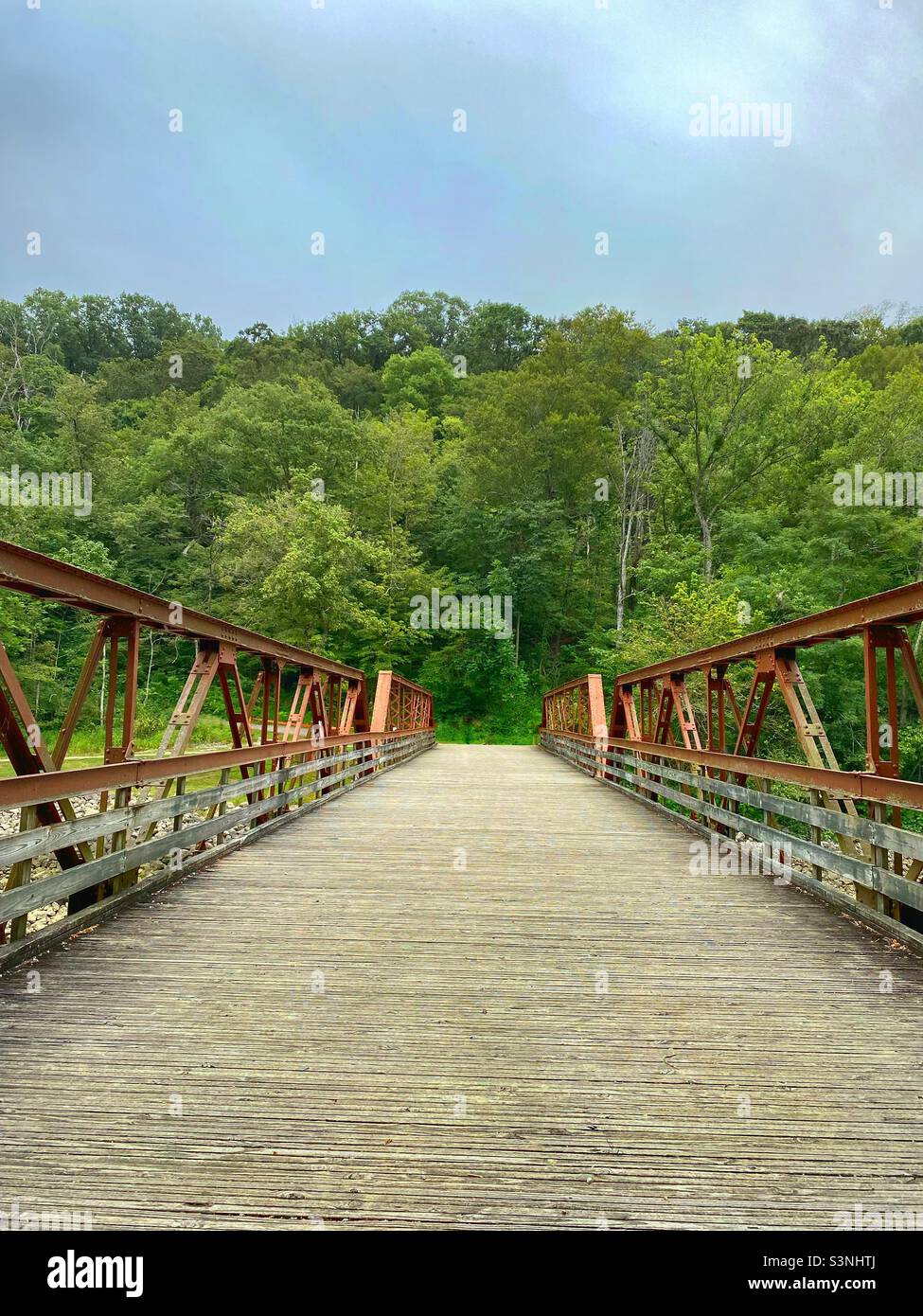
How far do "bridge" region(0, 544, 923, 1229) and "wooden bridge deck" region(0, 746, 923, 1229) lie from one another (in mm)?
13

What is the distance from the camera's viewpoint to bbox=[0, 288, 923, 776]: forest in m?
23.3

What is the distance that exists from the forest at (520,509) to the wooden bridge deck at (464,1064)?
16866 mm

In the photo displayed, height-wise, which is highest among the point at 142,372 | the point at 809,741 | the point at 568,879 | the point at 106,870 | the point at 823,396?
the point at 142,372

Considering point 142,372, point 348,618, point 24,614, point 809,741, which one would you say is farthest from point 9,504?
point 142,372

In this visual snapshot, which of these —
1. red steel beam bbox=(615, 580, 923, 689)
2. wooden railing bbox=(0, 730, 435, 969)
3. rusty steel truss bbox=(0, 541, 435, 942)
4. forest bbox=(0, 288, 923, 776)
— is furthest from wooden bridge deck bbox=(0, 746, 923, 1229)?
forest bbox=(0, 288, 923, 776)

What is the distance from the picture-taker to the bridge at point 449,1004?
204cm

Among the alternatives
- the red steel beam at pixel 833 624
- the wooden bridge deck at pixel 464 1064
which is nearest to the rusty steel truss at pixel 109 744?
the wooden bridge deck at pixel 464 1064

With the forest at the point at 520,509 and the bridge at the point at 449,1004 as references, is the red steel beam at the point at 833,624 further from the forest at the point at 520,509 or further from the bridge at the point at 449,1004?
the forest at the point at 520,509

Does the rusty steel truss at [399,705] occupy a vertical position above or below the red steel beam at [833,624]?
below

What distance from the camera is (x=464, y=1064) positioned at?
8.80 ft

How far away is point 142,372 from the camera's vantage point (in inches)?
2030

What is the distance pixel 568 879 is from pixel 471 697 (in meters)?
26.0

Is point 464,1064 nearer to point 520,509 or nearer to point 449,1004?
point 449,1004
